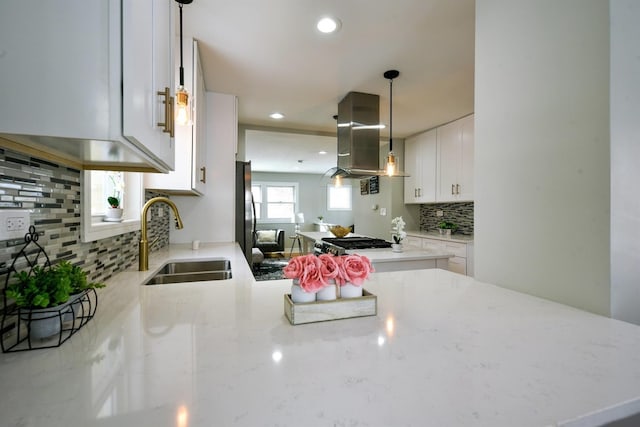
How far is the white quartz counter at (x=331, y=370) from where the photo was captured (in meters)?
0.48

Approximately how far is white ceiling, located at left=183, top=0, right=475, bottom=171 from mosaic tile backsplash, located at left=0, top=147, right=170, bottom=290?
4.29ft

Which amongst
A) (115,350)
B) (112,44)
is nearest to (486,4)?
(112,44)

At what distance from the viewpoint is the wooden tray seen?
0.83m

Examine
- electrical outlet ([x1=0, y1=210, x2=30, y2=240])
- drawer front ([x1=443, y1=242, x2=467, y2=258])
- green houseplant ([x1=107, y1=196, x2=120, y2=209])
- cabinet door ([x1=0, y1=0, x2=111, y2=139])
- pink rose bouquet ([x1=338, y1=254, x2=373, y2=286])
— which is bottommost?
drawer front ([x1=443, y1=242, x2=467, y2=258])

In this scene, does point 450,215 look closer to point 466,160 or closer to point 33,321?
point 466,160

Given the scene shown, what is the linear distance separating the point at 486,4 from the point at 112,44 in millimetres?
1520

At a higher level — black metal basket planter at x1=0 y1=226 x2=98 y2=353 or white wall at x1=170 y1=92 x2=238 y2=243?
white wall at x1=170 y1=92 x2=238 y2=243

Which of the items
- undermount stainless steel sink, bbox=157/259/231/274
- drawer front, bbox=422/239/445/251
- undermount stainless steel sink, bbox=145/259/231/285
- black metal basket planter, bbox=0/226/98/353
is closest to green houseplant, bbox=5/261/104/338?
black metal basket planter, bbox=0/226/98/353

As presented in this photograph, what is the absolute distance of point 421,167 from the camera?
4.54m

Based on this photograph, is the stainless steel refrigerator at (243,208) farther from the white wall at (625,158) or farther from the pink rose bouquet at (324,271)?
the white wall at (625,158)

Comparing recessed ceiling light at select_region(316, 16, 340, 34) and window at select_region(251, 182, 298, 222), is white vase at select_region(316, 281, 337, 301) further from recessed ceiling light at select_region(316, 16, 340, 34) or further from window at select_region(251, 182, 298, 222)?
window at select_region(251, 182, 298, 222)

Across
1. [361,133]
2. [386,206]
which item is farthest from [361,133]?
[386,206]

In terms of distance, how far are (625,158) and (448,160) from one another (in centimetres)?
329

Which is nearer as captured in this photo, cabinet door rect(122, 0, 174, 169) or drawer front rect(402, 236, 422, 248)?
cabinet door rect(122, 0, 174, 169)
